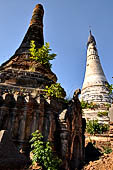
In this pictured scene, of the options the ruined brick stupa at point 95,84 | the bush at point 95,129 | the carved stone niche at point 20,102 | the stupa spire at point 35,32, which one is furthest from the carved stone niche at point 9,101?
the ruined brick stupa at point 95,84

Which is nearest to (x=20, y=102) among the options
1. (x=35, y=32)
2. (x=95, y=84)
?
(x=35, y=32)

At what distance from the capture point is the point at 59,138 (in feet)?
20.7

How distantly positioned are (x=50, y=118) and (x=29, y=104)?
3.87 ft

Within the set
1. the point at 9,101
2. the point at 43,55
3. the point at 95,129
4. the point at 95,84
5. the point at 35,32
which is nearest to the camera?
the point at 9,101

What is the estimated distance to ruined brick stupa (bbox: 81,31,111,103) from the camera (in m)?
25.1

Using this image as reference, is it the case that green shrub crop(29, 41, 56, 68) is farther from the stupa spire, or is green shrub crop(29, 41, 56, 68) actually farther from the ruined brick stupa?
the ruined brick stupa

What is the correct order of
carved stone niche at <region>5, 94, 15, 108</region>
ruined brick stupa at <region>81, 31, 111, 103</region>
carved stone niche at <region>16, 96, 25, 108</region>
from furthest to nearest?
ruined brick stupa at <region>81, 31, 111, 103</region> < carved stone niche at <region>16, 96, 25, 108</region> < carved stone niche at <region>5, 94, 15, 108</region>

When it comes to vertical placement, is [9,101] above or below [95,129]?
above

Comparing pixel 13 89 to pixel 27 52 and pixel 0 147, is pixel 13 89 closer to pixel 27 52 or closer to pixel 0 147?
pixel 27 52

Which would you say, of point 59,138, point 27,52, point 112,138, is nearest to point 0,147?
point 59,138

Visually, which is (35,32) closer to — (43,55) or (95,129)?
(43,55)

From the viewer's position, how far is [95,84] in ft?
91.0

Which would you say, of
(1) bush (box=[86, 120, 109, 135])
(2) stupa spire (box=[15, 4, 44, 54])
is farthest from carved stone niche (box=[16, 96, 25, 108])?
(1) bush (box=[86, 120, 109, 135])

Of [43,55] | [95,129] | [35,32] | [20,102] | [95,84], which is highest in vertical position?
[35,32]
